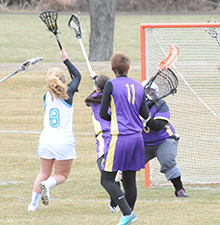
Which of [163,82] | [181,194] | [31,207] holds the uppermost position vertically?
[163,82]

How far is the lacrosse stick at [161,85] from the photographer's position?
576cm

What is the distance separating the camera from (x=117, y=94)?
15.6ft

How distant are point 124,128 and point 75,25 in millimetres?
2363

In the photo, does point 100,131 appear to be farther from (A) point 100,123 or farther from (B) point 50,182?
(B) point 50,182

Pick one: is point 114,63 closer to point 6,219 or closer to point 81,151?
point 6,219

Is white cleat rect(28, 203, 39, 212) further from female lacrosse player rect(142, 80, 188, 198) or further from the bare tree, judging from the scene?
the bare tree

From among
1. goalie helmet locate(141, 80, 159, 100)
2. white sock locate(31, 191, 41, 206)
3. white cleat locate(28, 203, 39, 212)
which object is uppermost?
goalie helmet locate(141, 80, 159, 100)

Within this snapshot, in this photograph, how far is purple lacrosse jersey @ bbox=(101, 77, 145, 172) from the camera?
188 inches

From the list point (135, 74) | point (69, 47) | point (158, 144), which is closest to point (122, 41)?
point (69, 47)

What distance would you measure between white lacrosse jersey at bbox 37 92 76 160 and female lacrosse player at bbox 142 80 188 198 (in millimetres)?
1084

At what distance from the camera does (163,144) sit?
6219 millimetres

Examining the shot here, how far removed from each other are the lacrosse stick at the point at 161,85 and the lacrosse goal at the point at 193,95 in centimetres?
97

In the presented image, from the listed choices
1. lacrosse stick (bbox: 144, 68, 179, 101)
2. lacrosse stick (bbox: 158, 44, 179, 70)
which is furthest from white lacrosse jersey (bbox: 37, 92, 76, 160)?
lacrosse stick (bbox: 158, 44, 179, 70)

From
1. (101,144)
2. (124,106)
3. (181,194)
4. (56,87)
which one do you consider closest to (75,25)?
(56,87)
